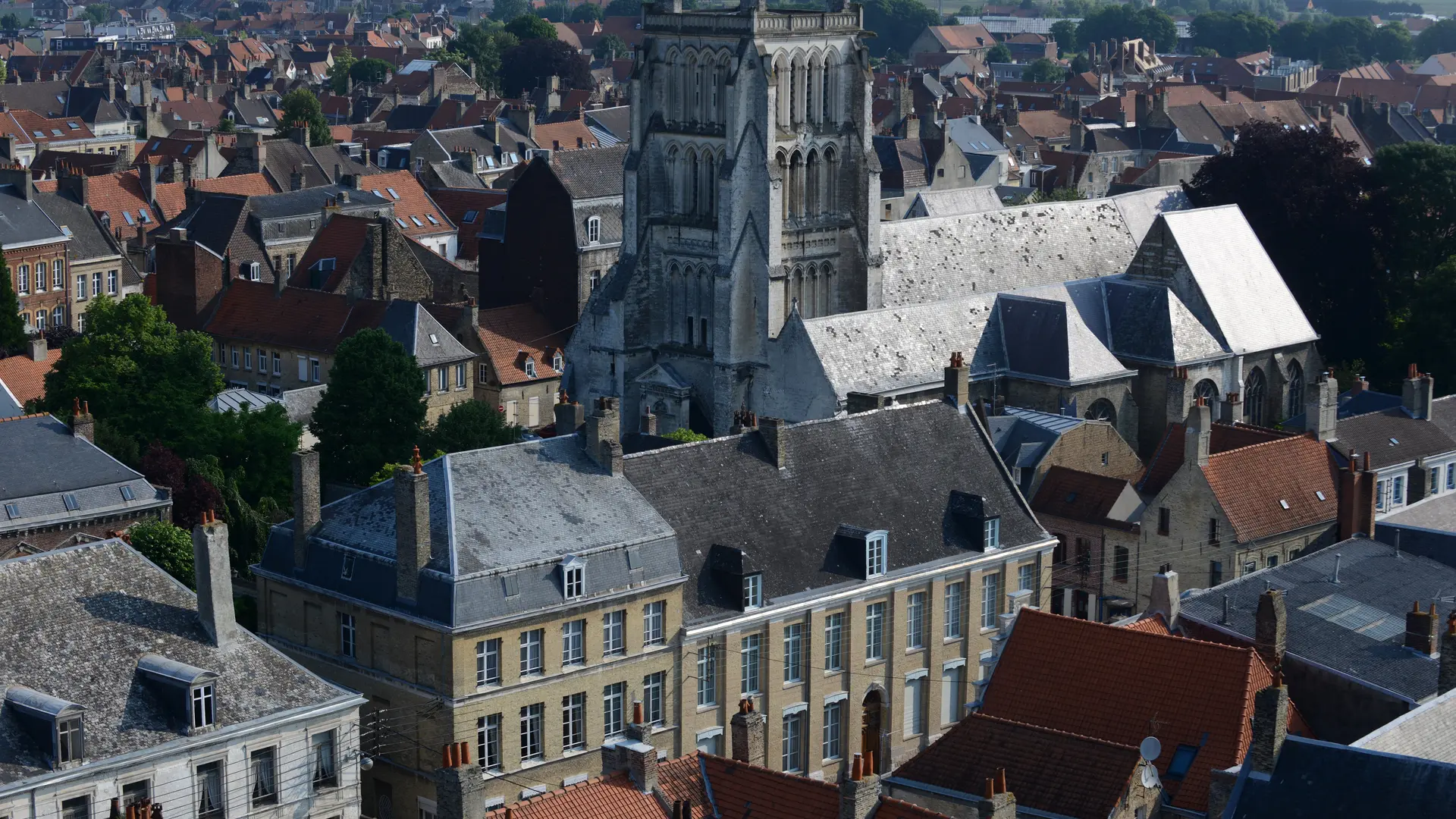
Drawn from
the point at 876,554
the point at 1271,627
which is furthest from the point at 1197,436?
the point at 1271,627

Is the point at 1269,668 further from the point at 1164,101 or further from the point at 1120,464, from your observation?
the point at 1164,101

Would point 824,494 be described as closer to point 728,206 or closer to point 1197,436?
point 1197,436

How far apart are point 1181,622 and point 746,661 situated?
9.70 meters

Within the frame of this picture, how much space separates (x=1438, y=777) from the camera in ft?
136

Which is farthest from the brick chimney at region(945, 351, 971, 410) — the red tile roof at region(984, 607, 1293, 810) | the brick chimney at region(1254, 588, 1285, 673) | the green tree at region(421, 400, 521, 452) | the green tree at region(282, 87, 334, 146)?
the green tree at region(282, 87, 334, 146)

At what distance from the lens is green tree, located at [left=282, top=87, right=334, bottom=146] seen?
162 meters

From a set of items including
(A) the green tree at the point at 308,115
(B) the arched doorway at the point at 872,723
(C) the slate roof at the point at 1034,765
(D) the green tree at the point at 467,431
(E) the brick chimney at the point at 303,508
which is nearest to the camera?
(C) the slate roof at the point at 1034,765

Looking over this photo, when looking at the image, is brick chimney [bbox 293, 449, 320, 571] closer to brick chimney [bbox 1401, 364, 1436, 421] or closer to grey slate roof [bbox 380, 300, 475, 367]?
grey slate roof [bbox 380, 300, 475, 367]

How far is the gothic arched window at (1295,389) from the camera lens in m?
90.1

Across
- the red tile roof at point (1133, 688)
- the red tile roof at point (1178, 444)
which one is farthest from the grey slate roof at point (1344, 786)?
the red tile roof at point (1178, 444)

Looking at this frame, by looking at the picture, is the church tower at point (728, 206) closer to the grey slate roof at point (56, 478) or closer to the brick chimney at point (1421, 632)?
the grey slate roof at point (56, 478)

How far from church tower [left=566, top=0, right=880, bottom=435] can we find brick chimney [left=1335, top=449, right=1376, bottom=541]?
2216 centimetres

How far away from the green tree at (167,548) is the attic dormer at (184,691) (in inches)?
651

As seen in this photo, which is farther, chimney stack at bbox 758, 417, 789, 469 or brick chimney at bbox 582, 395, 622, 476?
chimney stack at bbox 758, 417, 789, 469
